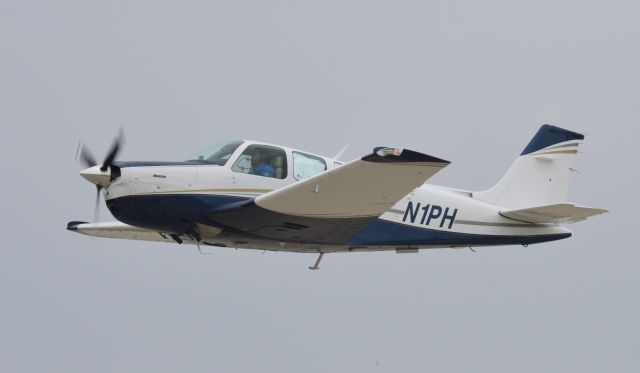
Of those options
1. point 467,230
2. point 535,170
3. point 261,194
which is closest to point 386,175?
point 261,194

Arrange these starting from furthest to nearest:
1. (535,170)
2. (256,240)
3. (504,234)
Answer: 1. (535,170)
2. (504,234)
3. (256,240)

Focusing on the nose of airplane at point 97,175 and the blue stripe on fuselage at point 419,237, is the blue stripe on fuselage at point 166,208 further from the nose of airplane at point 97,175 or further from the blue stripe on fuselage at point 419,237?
the blue stripe on fuselage at point 419,237

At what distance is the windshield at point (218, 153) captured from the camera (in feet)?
62.5

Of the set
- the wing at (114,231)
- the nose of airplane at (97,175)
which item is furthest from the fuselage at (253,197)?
the wing at (114,231)

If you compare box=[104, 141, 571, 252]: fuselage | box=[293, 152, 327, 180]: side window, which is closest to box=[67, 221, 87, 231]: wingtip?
box=[104, 141, 571, 252]: fuselage

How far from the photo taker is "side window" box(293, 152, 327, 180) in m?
19.2

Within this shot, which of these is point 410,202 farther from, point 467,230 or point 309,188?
point 309,188

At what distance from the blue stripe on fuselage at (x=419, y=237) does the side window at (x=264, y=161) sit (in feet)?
6.46

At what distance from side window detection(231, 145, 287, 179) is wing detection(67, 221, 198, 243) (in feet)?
12.6

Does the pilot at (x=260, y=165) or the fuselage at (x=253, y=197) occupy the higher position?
the pilot at (x=260, y=165)

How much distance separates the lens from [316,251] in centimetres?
2047

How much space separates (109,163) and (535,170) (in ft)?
29.8

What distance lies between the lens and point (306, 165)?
19.3 metres

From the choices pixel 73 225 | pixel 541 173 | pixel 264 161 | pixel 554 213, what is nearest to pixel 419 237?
pixel 554 213
